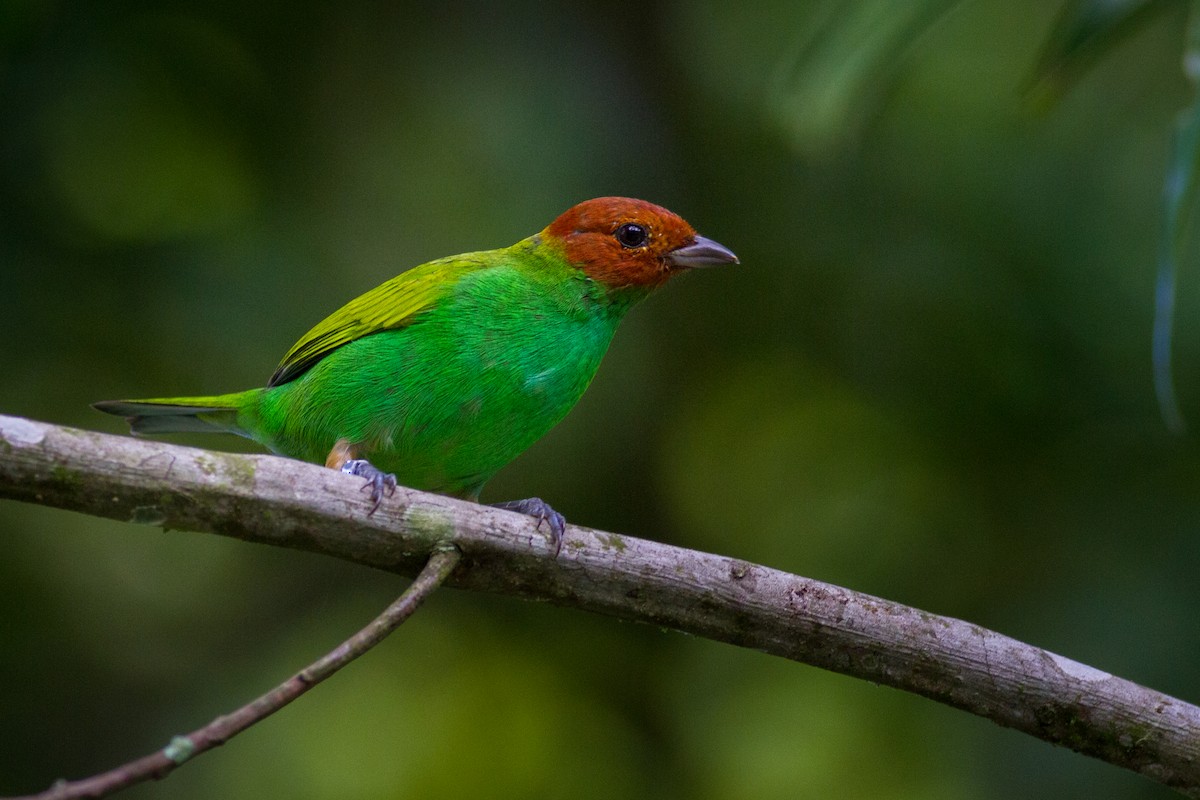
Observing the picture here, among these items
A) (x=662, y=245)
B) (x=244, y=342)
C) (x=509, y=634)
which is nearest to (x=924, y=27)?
(x=662, y=245)

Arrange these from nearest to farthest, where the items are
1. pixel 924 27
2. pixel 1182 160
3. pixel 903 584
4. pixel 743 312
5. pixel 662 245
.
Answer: pixel 1182 160
pixel 924 27
pixel 662 245
pixel 903 584
pixel 743 312

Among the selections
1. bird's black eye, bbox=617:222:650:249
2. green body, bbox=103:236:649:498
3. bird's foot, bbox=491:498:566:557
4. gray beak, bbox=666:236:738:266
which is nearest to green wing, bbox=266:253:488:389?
green body, bbox=103:236:649:498

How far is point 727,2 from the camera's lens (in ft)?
18.3

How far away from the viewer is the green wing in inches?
142

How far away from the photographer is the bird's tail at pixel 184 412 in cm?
360

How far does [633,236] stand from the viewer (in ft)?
12.2

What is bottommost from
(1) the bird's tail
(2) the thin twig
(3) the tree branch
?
(2) the thin twig

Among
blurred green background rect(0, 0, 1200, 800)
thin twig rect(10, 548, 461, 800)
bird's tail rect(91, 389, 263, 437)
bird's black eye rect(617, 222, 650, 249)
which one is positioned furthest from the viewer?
blurred green background rect(0, 0, 1200, 800)

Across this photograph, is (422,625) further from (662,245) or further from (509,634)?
(662,245)

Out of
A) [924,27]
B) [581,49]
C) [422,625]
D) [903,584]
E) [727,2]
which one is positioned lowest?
[422,625]

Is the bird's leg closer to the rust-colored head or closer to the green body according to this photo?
the green body

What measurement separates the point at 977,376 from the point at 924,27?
2.50 metres

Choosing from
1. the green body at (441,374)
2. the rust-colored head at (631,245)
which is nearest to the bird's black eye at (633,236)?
the rust-colored head at (631,245)

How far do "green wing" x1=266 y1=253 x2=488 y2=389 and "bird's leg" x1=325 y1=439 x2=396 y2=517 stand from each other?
412 mm
